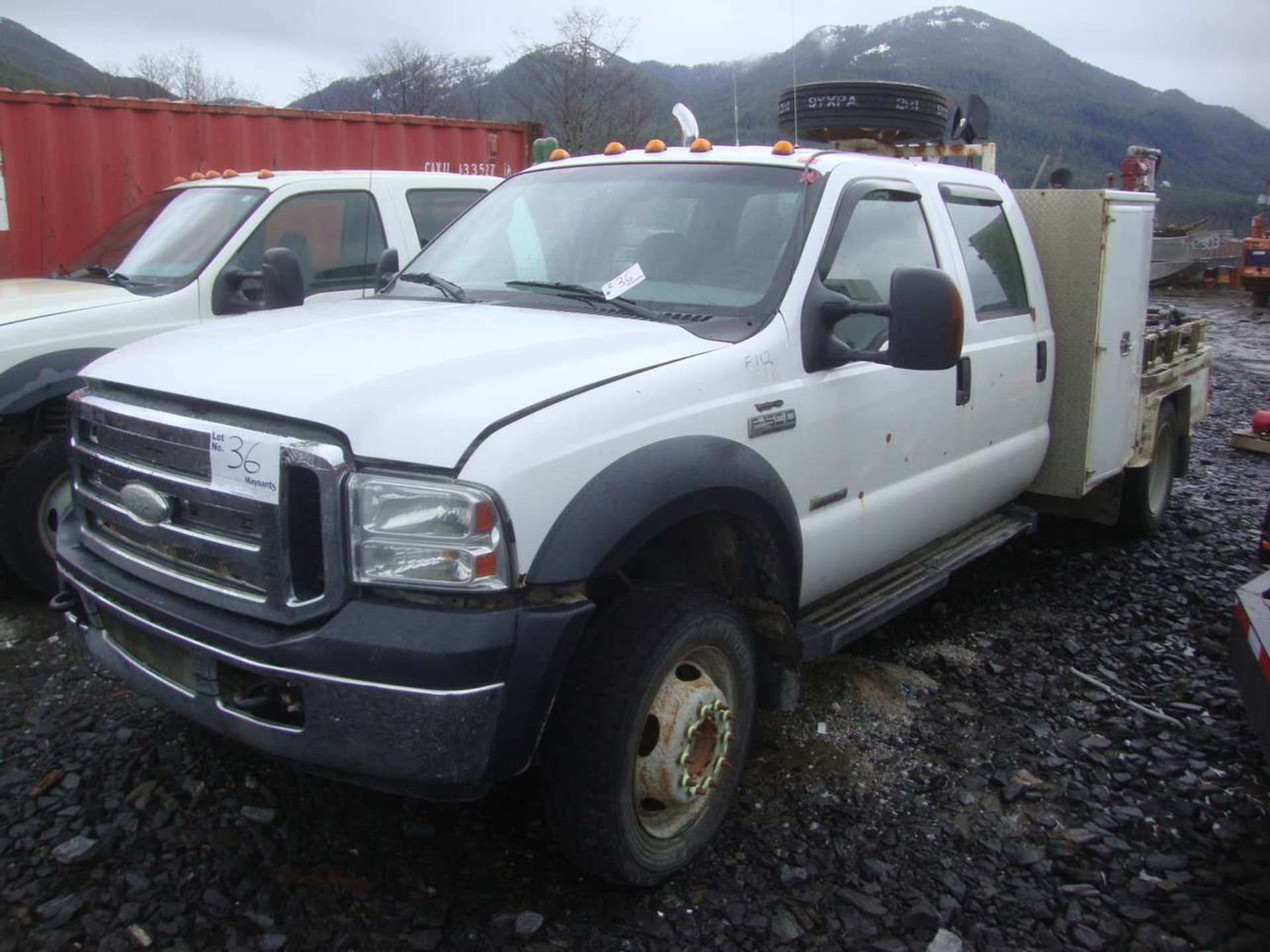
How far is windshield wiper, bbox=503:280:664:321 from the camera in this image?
3293mm

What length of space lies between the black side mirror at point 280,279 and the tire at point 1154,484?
4.22 metres

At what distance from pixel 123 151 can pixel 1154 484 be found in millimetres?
7562

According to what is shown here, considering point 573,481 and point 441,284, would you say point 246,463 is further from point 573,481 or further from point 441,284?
point 441,284

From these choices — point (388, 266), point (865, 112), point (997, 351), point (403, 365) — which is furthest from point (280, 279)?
point (865, 112)

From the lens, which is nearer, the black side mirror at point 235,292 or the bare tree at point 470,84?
the black side mirror at point 235,292

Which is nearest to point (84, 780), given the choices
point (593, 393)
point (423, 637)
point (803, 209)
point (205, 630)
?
point (205, 630)

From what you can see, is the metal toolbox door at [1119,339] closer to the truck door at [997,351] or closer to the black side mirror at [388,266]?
the truck door at [997,351]

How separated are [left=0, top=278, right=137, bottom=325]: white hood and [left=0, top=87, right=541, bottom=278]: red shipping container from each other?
2.73 metres

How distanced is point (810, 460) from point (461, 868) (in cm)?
157

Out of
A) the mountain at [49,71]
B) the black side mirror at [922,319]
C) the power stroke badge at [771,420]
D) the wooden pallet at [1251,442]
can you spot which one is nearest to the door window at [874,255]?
the black side mirror at [922,319]

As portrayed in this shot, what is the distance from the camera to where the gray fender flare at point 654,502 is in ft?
8.07

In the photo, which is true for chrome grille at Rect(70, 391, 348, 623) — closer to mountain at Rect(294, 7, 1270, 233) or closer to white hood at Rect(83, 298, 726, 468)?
white hood at Rect(83, 298, 726, 468)

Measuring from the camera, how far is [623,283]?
3445 millimetres

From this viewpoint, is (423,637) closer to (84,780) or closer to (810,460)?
(810,460)
